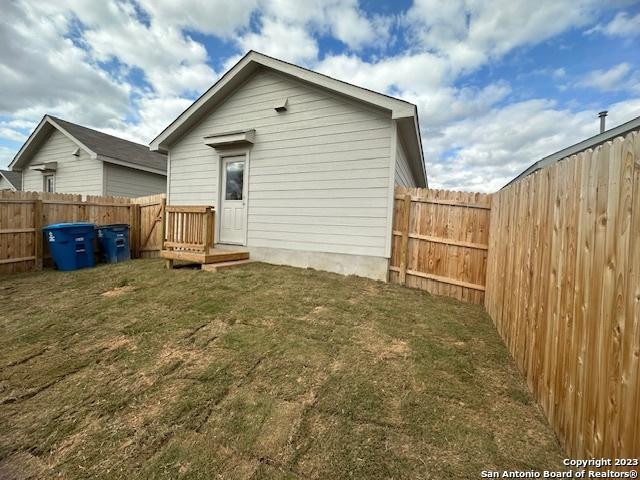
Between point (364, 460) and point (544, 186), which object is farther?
point (544, 186)

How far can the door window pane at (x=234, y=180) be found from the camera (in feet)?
26.0

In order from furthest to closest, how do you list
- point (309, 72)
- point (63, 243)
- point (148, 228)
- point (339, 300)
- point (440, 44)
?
point (148, 228)
point (440, 44)
point (63, 243)
point (309, 72)
point (339, 300)

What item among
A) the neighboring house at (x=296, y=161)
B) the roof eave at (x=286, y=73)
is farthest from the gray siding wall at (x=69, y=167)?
the neighboring house at (x=296, y=161)

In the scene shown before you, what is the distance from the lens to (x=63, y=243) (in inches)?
271

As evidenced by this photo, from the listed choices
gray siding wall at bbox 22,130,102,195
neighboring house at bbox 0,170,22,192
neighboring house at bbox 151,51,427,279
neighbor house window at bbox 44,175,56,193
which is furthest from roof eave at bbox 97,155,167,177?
neighboring house at bbox 0,170,22,192

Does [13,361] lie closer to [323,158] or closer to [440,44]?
[323,158]

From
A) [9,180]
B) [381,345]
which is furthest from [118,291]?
[9,180]

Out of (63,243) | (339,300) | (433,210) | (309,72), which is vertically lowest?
(339,300)

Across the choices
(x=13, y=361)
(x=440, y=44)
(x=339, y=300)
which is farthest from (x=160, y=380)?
(x=440, y=44)

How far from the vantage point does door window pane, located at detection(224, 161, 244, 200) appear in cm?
792

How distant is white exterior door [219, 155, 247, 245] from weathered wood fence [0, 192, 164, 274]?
2.14 meters

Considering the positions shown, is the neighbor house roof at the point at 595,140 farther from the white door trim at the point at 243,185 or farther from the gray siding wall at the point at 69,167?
the gray siding wall at the point at 69,167

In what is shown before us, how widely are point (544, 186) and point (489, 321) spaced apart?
2.65m

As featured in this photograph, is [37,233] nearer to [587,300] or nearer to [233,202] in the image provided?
[233,202]
